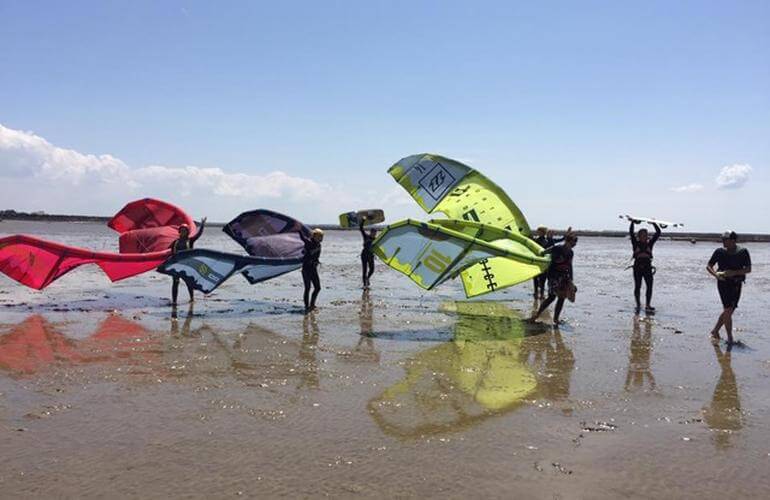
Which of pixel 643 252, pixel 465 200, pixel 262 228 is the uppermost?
pixel 465 200

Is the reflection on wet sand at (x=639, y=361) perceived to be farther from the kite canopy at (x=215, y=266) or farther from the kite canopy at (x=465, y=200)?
the kite canopy at (x=215, y=266)

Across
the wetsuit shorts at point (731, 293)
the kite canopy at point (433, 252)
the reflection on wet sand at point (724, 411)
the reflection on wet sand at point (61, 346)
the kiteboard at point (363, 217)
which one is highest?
the kiteboard at point (363, 217)

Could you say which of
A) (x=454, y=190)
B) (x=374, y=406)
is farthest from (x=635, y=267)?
(x=374, y=406)

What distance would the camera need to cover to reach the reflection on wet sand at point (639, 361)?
19.6ft

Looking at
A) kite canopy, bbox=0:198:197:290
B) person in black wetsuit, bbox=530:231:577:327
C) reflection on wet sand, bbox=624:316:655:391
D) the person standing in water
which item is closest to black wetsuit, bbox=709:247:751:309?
the person standing in water

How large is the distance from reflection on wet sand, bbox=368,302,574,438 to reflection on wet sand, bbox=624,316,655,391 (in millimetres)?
598

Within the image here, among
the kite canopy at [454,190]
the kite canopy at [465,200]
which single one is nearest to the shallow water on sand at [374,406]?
the kite canopy at [465,200]

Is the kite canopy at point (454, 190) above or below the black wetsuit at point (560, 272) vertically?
above

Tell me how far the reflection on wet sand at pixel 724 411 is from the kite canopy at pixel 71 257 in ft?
30.3

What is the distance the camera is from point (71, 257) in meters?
10.7

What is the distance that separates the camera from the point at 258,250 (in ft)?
40.8

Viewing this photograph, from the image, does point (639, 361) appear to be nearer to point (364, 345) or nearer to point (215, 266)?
point (364, 345)

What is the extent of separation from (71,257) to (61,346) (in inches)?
158

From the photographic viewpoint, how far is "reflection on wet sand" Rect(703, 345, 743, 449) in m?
4.54
